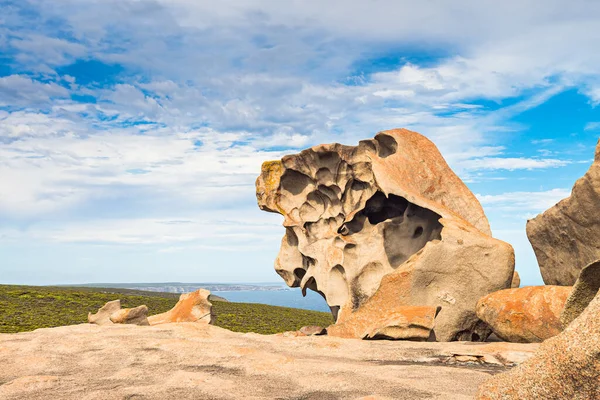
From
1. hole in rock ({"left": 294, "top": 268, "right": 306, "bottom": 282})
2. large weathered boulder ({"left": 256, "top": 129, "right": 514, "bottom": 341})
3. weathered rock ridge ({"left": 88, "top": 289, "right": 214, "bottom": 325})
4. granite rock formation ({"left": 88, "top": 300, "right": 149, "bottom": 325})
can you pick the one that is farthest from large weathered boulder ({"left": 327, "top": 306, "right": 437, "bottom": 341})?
hole in rock ({"left": 294, "top": 268, "right": 306, "bottom": 282})

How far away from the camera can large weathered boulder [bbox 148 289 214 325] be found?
18500mm

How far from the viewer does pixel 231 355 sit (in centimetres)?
999

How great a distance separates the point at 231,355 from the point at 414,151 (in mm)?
12230

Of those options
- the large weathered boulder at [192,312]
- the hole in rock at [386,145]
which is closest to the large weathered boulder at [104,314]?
the large weathered boulder at [192,312]

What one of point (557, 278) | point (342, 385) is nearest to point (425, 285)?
point (557, 278)

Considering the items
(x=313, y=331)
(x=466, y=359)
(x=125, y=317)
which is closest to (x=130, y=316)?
(x=125, y=317)

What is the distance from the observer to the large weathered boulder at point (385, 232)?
15.5 meters

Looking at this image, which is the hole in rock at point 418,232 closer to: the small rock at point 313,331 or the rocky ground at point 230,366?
the small rock at point 313,331

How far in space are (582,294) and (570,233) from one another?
7.71 metres

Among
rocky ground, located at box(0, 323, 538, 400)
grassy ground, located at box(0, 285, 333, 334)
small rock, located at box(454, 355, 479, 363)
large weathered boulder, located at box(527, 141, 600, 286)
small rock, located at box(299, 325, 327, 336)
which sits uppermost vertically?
large weathered boulder, located at box(527, 141, 600, 286)

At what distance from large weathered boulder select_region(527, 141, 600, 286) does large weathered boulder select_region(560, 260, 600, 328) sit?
246 inches

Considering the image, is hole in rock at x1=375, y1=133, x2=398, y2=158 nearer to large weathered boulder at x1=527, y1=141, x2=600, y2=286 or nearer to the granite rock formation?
large weathered boulder at x1=527, y1=141, x2=600, y2=286

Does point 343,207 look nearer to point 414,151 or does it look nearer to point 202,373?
point 414,151

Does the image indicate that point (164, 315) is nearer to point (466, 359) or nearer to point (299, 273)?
point (299, 273)
